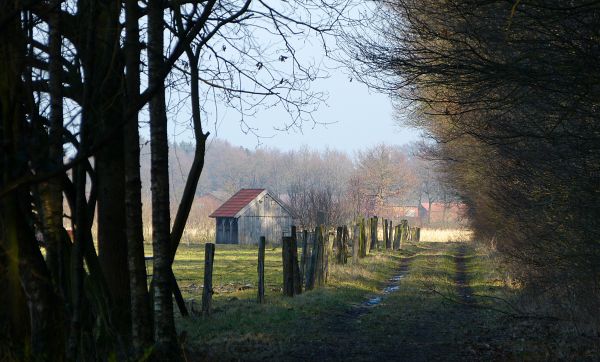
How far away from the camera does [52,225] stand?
23.2ft

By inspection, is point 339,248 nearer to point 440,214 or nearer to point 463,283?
point 463,283

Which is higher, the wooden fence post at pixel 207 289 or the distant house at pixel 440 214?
the distant house at pixel 440 214

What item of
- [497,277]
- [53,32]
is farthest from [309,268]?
[53,32]

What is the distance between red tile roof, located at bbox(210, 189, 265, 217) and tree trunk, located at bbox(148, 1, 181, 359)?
53.7 metres

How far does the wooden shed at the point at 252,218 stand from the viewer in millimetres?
61719

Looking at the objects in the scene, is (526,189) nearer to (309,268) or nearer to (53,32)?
(309,268)

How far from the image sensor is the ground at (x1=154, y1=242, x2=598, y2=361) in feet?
33.1

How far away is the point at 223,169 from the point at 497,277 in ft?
351

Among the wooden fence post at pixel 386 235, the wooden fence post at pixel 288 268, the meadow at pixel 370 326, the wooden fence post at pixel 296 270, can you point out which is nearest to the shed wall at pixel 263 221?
the wooden fence post at pixel 386 235

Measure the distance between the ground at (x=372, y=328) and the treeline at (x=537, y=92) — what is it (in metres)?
1.02

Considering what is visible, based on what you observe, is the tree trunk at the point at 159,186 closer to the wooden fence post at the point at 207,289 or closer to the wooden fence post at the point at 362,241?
the wooden fence post at the point at 207,289

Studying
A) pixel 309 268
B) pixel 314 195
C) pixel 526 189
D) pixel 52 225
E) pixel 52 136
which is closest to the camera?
pixel 52 136

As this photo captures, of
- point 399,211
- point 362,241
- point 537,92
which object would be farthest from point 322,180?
point 537,92

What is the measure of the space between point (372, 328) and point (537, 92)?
5.16 meters
